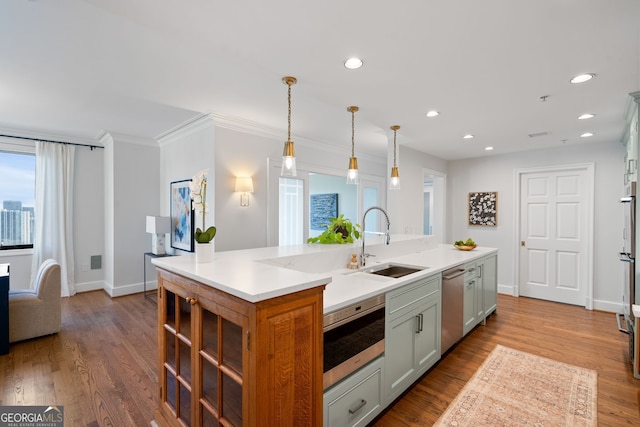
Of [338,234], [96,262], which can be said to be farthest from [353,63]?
[96,262]

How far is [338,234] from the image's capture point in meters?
2.96

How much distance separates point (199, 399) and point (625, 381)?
337 cm

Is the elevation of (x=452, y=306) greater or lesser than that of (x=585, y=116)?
lesser

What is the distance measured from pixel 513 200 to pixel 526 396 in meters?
3.72

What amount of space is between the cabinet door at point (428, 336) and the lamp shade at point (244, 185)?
98.0 inches

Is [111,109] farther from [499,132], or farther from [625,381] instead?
[625,381]

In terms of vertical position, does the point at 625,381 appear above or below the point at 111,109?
below

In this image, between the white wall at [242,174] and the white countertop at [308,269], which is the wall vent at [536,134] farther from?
the white wall at [242,174]

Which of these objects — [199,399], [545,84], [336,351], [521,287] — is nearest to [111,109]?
[199,399]

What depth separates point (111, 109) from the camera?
3.50m

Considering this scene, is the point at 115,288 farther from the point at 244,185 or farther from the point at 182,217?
the point at 244,185

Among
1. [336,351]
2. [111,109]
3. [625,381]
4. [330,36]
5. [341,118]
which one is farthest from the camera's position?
[341,118]

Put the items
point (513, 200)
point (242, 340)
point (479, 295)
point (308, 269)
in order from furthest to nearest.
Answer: point (513, 200), point (479, 295), point (308, 269), point (242, 340)

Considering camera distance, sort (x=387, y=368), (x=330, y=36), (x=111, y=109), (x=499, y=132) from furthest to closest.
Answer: (x=499, y=132) < (x=111, y=109) < (x=387, y=368) < (x=330, y=36)
